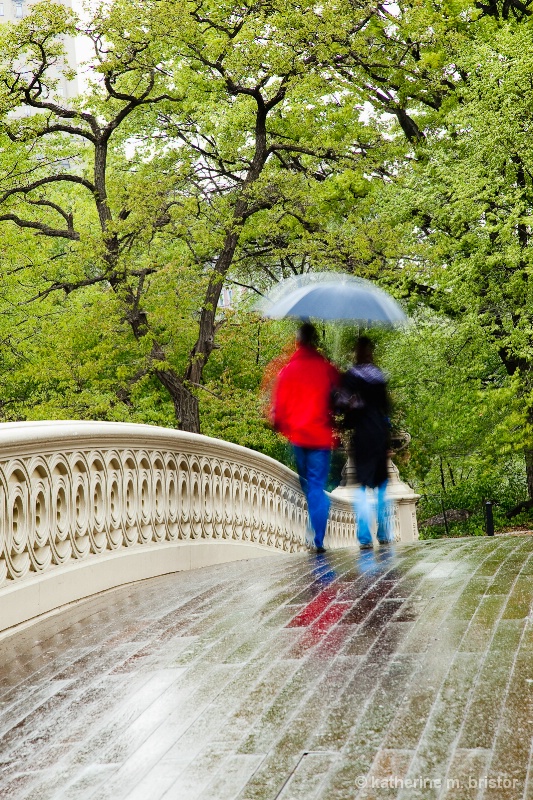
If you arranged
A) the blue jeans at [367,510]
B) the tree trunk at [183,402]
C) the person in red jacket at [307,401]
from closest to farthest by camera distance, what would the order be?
the person in red jacket at [307,401]
the blue jeans at [367,510]
the tree trunk at [183,402]

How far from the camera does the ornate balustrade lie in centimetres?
556

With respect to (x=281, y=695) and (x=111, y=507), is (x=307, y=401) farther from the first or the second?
(x=281, y=695)

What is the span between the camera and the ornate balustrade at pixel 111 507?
219 inches

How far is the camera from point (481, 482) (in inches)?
1099

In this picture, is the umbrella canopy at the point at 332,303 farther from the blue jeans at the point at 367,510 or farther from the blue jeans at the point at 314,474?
the blue jeans at the point at 367,510

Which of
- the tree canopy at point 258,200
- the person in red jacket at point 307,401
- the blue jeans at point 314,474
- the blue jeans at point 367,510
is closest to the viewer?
the person in red jacket at point 307,401

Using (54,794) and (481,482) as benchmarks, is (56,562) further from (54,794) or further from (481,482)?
(481,482)

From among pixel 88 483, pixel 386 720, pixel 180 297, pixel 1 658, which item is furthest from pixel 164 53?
pixel 386 720

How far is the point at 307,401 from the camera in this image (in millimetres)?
8047

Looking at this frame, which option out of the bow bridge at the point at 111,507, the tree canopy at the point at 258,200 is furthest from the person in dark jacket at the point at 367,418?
the tree canopy at the point at 258,200

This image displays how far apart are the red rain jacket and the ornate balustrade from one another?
99 centimetres

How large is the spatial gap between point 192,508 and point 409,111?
72.1ft

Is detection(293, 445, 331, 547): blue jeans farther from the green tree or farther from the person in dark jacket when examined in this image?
the green tree

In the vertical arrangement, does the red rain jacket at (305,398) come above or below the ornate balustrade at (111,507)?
above
